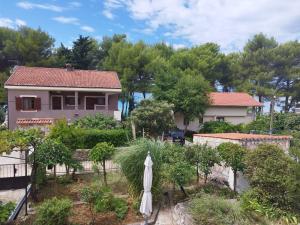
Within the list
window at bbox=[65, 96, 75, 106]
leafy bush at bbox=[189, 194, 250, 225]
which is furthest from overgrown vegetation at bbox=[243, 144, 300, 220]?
window at bbox=[65, 96, 75, 106]

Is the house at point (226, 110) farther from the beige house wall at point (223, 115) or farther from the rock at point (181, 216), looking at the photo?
the rock at point (181, 216)

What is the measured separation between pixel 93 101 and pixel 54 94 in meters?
4.00

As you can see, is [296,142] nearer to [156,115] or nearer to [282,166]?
[282,166]

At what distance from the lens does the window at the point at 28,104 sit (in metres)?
23.1

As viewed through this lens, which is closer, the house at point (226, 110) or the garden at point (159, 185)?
the garden at point (159, 185)

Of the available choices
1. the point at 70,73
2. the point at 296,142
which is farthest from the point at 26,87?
the point at 296,142

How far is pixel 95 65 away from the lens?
3938cm

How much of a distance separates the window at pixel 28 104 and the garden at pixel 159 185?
511 inches

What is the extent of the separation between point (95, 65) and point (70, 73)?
1349 cm

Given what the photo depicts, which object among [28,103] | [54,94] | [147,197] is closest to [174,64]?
[54,94]

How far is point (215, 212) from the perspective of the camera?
25.8 ft

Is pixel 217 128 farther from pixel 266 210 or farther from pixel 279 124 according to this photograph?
pixel 266 210

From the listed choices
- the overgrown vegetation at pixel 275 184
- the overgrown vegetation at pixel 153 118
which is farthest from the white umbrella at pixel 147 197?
the overgrown vegetation at pixel 153 118

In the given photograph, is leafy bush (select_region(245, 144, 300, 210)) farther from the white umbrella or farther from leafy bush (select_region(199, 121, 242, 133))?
leafy bush (select_region(199, 121, 242, 133))
